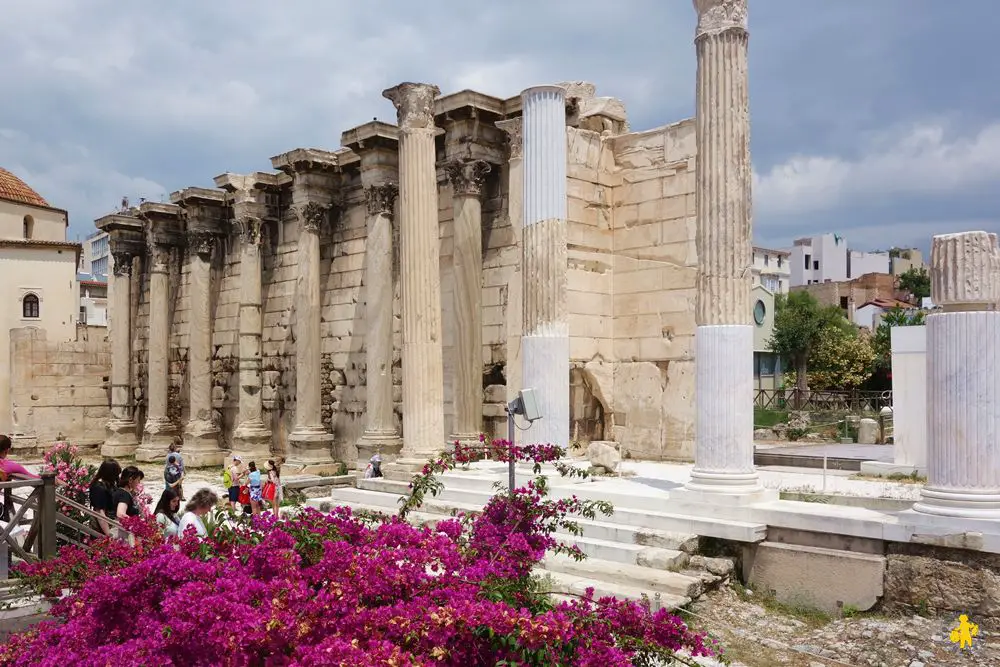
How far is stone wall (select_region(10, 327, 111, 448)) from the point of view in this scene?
1027 inches

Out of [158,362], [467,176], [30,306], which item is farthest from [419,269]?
[30,306]

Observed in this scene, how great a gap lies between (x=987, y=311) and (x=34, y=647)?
8053 mm

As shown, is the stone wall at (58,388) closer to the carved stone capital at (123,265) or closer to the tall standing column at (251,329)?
the carved stone capital at (123,265)

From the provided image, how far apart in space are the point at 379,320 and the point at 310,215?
11.8 feet

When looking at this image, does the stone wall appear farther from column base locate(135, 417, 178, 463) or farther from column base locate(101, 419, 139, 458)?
column base locate(135, 417, 178, 463)

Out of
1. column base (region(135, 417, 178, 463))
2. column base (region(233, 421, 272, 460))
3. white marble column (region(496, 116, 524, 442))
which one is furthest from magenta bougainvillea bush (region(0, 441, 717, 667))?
column base (region(135, 417, 178, 463))

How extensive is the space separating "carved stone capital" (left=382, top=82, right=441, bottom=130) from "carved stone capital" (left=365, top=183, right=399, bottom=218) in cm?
229

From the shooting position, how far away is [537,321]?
12336 mm

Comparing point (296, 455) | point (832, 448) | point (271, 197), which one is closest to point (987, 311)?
point (832, 448)

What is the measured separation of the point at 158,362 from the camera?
2348 cm

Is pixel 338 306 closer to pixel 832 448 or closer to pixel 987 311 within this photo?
pixel 832 448

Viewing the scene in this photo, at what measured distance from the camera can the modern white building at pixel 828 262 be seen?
78938mm

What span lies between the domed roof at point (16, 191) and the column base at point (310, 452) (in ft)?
75.5
